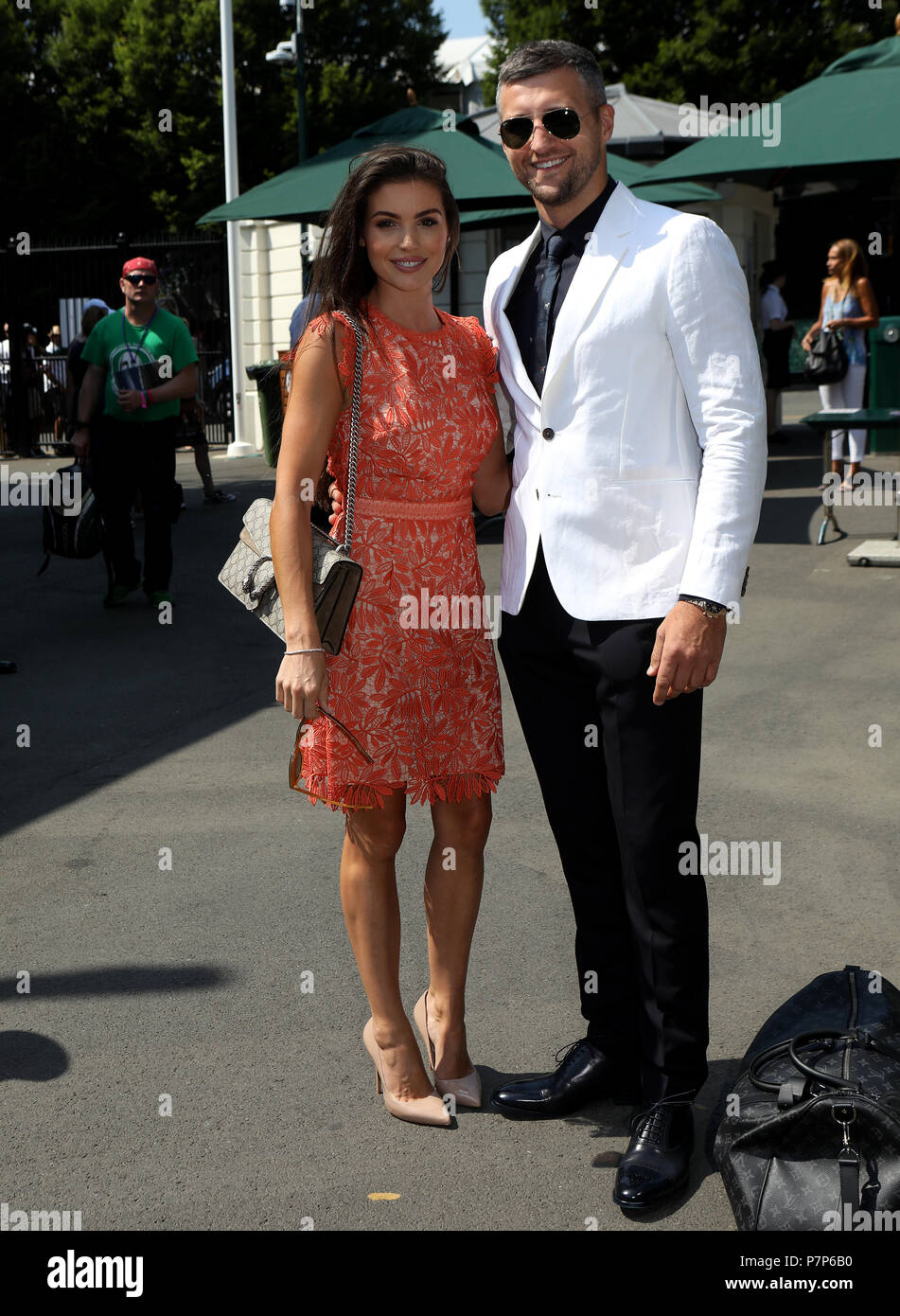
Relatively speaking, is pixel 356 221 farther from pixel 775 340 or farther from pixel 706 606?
pixel 775 340

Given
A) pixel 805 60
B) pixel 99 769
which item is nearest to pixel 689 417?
pixel 99 769

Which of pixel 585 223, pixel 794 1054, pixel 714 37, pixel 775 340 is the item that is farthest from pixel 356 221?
pixel 714 37

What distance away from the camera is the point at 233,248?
18250 millimetres

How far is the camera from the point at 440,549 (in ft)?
10.1

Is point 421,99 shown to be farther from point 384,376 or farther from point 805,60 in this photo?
point 384,376

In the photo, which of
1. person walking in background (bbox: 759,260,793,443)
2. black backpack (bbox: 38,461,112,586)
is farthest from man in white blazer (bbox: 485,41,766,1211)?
person walking in background (bbox: 759,260,793,443)

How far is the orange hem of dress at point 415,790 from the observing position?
3088mm

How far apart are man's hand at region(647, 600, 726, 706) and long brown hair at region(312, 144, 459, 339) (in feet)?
3.09

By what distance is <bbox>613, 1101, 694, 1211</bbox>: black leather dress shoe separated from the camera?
2820 millimetres

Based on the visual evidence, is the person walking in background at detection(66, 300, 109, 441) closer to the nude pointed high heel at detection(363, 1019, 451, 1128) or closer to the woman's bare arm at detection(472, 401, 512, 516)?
the woman's bare arm at detection(472, 401, 512, 516)

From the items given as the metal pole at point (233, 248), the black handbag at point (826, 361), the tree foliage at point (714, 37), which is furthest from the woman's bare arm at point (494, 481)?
the tree foliage at point (714, 37)

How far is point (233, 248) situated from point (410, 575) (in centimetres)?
1624

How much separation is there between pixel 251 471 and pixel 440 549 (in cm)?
1328

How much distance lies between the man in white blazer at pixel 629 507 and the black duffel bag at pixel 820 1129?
0.21m
